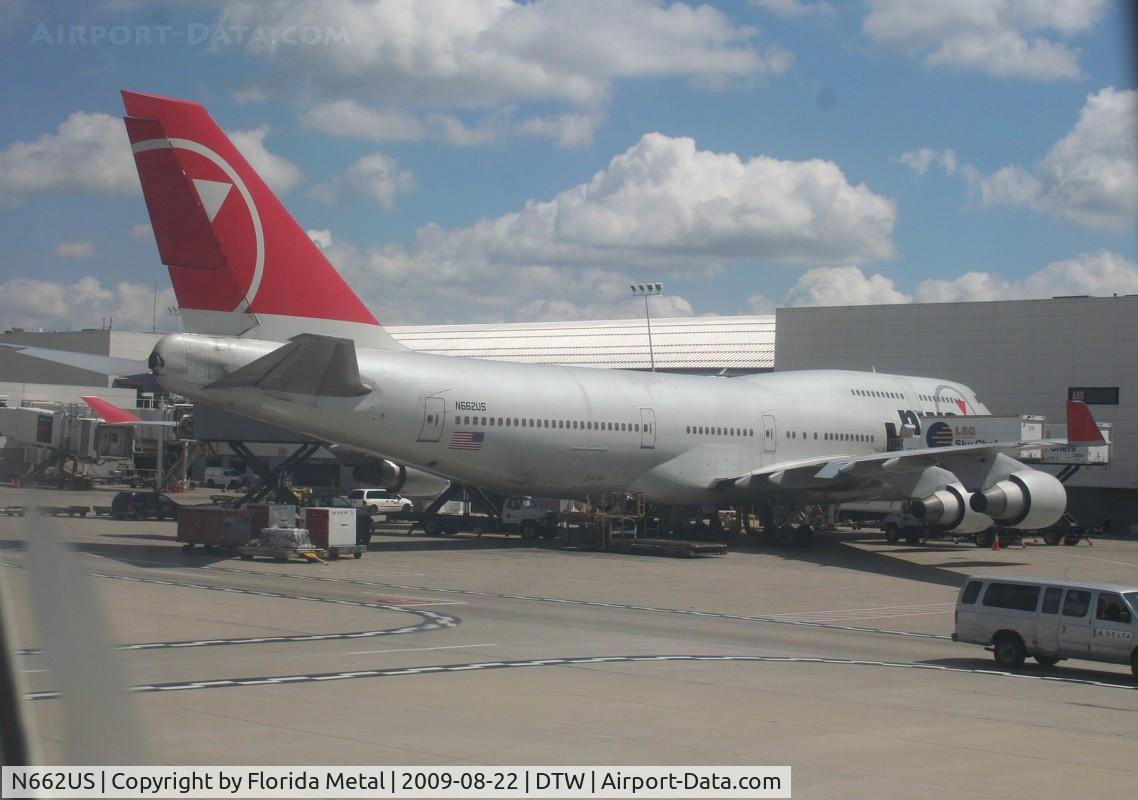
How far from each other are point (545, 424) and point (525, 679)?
22.0 m

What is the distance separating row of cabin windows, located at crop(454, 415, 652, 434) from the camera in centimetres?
3541

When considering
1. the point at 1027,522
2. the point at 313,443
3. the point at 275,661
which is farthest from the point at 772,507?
the point at 275,661

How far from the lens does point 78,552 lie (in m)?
3.57

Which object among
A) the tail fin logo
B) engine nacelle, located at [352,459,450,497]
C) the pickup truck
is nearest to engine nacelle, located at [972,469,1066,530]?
the pickup truck

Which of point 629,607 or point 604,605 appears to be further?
point 604,605

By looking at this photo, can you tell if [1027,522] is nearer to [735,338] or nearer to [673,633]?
[673,633]

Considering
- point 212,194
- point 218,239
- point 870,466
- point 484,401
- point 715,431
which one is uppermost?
point 212,194

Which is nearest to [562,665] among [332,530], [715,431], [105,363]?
[105,363]

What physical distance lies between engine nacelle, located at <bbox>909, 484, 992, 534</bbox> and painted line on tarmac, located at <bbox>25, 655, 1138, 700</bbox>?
1915 centimetres

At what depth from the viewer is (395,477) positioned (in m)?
42.9

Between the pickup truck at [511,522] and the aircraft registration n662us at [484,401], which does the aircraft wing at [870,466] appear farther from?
the pickup truck at [511,522]

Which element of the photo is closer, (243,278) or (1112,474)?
(243,278)

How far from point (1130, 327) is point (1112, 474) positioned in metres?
7.07

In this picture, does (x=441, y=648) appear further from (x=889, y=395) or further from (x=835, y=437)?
(x=889, y=395)
